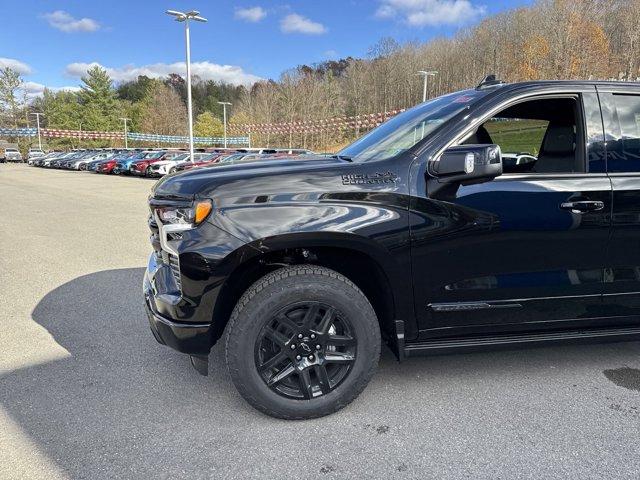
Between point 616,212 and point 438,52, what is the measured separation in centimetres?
7437

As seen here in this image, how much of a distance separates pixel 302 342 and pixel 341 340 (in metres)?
0.22

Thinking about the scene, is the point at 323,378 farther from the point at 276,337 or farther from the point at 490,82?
the point at 490,82

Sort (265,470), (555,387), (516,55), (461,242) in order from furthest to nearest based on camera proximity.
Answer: (516,55)
(555,387)
(461,242)
(265,470)

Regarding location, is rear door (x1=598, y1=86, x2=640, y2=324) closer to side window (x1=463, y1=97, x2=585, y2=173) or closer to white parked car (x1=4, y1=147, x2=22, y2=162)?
side window (x1=463, y1=97, x2=585, y2=173)

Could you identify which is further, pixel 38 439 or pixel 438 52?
pixel 438 52

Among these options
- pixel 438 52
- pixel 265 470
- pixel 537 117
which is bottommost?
pixel 265 470

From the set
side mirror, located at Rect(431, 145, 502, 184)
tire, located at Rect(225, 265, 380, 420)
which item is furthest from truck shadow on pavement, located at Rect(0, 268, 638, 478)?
side mirror, located at Rect(431, 145, 502, 184)

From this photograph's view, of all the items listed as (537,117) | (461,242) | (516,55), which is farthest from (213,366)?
(516,55)

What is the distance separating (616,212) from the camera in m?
2.79

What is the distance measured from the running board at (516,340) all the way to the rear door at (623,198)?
0.12m

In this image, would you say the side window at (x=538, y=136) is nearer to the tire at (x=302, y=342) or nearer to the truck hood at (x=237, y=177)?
the truck hood at (x=237, y=177)

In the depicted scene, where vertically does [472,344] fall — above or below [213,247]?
below

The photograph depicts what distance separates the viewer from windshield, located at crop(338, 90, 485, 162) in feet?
9.38

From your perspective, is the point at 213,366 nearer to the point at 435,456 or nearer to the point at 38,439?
the point at 38,439
